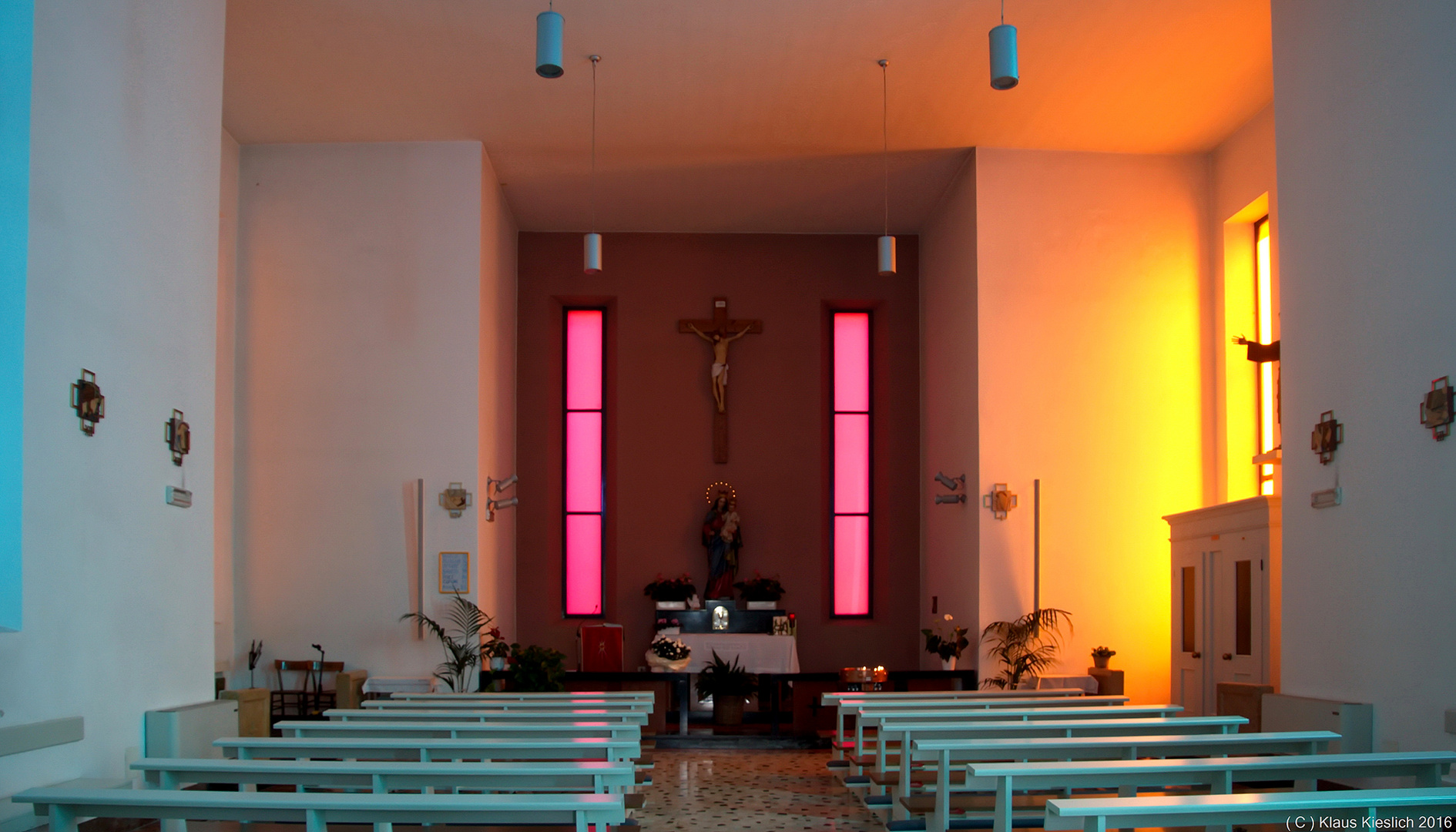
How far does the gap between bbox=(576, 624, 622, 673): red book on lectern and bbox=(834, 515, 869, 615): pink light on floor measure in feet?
9.80

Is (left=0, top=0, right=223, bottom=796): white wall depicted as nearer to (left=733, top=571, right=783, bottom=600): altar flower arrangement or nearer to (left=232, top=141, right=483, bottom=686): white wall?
(left=232, top=141, right=483, bottom=686): white wall

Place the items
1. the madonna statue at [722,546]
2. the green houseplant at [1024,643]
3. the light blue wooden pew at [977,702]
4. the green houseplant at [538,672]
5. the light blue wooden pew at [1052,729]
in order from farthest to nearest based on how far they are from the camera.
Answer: the madonna statue at [722,546] < the green houseplant at [1024,643] < the green houseplant at [538,672] < the light blue wooden pew at [977,702] < the light blue wooden pew at [1052,729]

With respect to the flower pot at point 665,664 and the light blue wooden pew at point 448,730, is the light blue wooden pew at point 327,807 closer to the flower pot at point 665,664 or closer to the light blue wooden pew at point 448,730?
the light blue wooden pew at point 448,730

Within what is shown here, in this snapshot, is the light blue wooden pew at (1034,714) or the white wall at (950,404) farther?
the white wall at (950,404)

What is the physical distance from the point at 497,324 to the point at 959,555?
5209mm

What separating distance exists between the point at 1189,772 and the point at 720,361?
997 centimetres

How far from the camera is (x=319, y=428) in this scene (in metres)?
10.7

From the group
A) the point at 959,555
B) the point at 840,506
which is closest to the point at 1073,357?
the point at 959,555

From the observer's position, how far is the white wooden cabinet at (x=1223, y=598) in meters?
8.02

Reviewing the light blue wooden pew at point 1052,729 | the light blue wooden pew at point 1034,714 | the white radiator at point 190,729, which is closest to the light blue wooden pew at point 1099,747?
the light blue wooden pew at point 1052,729

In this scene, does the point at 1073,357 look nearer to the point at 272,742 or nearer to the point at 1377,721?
the point at 1377,721

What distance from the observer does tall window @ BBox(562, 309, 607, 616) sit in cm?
1379

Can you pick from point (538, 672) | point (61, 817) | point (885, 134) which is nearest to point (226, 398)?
point (538, 672)

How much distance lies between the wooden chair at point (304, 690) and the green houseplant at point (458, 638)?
2.65 ft
